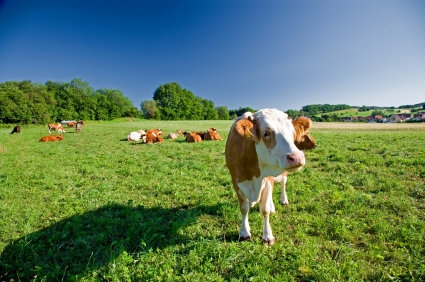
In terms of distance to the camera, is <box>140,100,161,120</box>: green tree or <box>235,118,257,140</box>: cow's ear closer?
<box>235,118,257,140</box>: cow's ear

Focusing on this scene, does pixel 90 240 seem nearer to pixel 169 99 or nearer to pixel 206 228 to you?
pixel 206 228

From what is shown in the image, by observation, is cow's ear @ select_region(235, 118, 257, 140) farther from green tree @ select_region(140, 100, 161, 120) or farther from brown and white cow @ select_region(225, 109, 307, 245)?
green tree @ select_region(140, 100, 161, 120)

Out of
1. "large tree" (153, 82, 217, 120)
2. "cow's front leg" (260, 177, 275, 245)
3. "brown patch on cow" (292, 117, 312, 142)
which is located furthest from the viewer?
"large tree" (153, 82, 217, 120)

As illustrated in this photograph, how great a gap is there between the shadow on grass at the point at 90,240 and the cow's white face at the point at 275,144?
201cm

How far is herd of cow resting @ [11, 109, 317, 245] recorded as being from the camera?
8.59ft

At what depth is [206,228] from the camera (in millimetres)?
3990

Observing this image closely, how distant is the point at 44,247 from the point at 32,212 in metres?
1.74

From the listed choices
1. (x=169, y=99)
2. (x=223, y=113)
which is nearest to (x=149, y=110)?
(x=169, y=99)

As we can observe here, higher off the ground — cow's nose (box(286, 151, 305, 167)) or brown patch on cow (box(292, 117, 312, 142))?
brown patch on cow (box(292, 117, 312, 142))

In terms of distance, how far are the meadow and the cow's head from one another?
4.74 ft

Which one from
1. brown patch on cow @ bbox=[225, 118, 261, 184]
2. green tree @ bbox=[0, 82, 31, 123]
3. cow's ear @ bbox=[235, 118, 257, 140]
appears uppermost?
green tree @ bbox=[0, 82, 31, 123]

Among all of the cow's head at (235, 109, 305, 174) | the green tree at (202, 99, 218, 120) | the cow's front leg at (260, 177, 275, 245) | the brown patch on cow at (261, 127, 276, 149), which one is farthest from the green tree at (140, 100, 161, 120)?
the brown patch on cow at (261, 127, 276, 149)

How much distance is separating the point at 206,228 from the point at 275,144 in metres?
2.29

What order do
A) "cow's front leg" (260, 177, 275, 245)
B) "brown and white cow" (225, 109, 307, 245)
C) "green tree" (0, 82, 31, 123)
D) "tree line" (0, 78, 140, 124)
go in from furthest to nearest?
"tree line" (0, 78, 140, 124)
"green tree" (0, 82, 31, 123)
"cow's front leg" (260, 177, 275, 245)
"brown and white cow" (225, 109, 307, 245)
